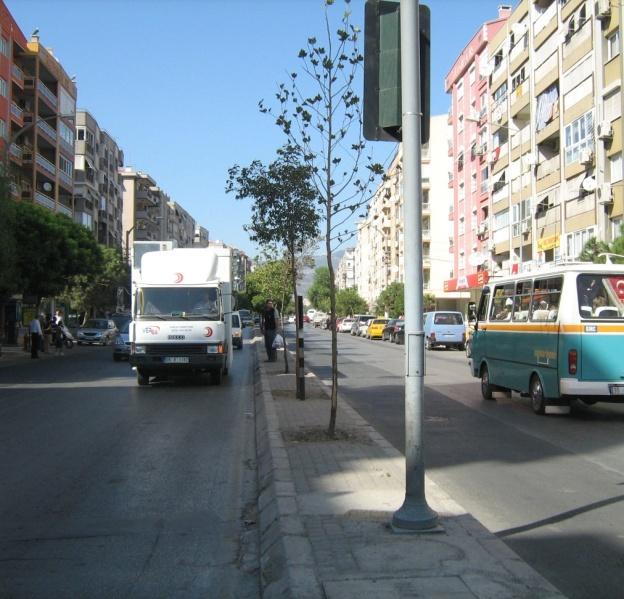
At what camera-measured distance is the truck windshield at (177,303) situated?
16938mm

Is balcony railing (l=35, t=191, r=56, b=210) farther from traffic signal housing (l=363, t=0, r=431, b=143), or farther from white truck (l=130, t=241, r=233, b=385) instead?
traffic signal housing (l=363, t=0, r=431, b=143)

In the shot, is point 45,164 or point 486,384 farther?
point 45,164

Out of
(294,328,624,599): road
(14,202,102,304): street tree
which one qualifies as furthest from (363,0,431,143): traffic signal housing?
(14,202,102,304): street tree

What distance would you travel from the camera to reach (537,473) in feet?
24.6

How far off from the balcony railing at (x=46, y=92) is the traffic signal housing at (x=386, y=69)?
5336cm

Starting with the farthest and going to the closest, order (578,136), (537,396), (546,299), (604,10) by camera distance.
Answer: (578,136) < (604,10) < (537,396) < (546,299)

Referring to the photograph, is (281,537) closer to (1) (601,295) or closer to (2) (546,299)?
(1) (601,295)

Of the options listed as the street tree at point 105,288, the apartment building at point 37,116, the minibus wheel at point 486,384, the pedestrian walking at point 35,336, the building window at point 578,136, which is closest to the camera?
the minibus wheel at point 486,384

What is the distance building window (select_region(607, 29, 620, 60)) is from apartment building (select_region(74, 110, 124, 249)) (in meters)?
47.1

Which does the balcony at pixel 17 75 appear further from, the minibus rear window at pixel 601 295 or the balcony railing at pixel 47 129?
the minibus rear window at pixel 601 295

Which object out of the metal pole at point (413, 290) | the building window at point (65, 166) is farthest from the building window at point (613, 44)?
the building window at point (65, 166)

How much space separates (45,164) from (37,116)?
11.8ft

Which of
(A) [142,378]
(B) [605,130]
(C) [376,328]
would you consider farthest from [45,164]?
(A) [142,378]

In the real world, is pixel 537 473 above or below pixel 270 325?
below
